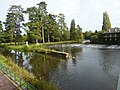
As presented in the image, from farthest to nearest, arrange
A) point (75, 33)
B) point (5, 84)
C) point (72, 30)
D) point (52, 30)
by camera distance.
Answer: point (72, 30), point (75, 33), point (52, 30), point (5, 84)

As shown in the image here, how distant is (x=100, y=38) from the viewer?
69500mm

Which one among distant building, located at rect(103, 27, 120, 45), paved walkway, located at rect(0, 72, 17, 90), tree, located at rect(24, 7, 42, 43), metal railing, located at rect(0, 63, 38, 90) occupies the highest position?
tree, located at rect(24, 7, 42, 43)

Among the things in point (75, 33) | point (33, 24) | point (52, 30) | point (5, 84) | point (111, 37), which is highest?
point (33, 24)

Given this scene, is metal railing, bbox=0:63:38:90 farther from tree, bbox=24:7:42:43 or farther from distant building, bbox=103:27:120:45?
distant building, bbox=103:27:120:45

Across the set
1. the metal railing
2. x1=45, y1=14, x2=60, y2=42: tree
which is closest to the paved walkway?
the metal railing

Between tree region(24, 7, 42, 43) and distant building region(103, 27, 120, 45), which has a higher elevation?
tree region(24, 7, 42, 43)

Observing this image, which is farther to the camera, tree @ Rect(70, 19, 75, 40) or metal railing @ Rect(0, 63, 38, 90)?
tree @ Rect(70, 19, 75, 40)

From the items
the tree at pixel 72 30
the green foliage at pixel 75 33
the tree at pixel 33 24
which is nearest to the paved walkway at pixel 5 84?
the tree at pixel 33 24

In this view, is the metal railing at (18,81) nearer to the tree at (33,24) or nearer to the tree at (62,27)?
the tree at (33,24)

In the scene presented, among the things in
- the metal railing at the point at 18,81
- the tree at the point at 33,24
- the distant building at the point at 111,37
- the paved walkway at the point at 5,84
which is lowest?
the paved walkway at the point at 5,84

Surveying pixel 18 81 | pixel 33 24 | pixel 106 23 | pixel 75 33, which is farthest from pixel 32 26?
pixel 18 81

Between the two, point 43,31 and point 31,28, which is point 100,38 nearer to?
point 43,31

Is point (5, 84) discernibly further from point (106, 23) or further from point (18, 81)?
point (106, 23)

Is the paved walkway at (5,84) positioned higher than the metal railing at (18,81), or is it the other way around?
the metal railing at (18,81)
